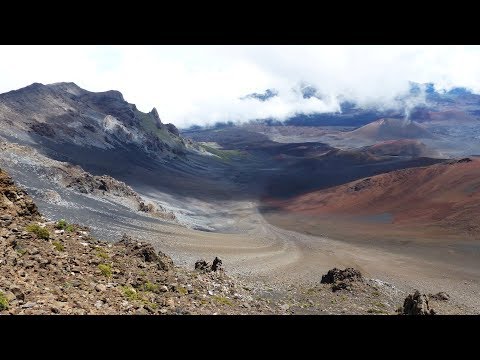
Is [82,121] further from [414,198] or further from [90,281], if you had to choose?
[90,281]

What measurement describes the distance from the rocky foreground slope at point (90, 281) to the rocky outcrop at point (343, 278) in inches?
211

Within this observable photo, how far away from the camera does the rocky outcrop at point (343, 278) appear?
30145mm

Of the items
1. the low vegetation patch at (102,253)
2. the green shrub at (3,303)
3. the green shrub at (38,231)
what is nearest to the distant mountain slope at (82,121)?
the low vegetation patch at (102,253)

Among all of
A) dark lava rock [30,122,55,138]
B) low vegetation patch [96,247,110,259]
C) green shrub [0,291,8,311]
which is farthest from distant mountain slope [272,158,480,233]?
green shrub [0,291,8,311]

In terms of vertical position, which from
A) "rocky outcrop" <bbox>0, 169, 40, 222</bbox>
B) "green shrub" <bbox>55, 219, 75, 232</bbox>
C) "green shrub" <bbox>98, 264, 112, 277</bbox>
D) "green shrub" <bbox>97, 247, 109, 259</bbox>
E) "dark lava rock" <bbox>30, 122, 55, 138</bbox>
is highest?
"dark lava rock" <bbox>30, 122, 55, 138</bbox>

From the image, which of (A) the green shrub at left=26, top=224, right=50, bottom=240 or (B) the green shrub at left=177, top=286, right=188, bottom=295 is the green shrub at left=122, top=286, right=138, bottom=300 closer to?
(B) the green shrub at left=177, top=286, right=188, bottom=295

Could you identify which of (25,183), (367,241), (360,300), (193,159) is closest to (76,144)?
(193,159)

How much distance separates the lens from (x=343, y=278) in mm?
31375

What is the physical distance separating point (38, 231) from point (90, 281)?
2.85 metres

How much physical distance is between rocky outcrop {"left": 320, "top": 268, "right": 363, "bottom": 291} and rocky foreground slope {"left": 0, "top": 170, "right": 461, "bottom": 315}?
535 cm

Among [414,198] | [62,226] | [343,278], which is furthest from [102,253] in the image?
[414,198]

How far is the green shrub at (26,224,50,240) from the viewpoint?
48.0 feet
